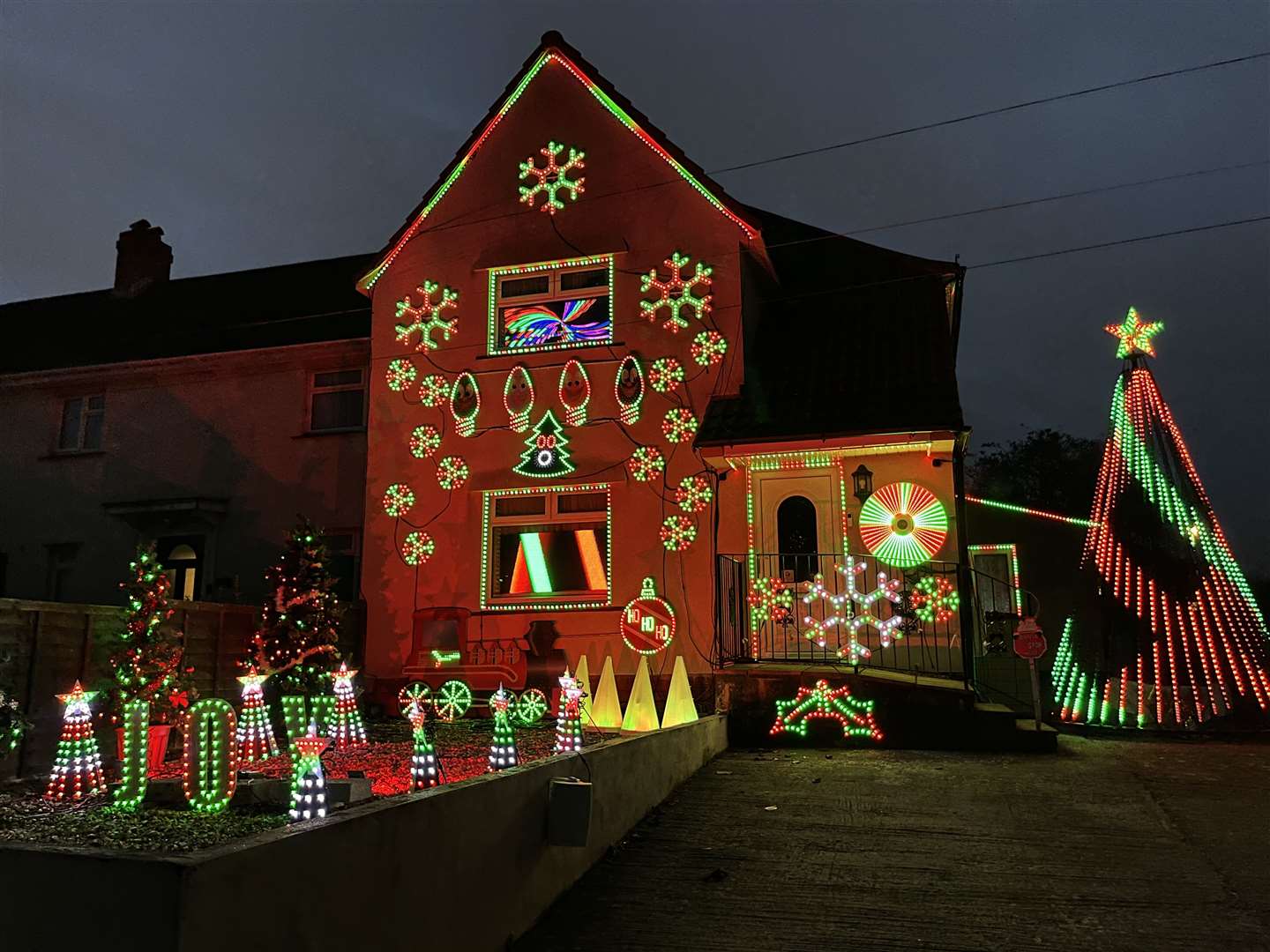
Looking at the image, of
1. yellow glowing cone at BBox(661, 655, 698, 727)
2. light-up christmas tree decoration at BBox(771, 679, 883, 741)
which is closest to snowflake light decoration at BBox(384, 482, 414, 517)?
yellow glowing cone at BBox(661, 655, 698, 727)

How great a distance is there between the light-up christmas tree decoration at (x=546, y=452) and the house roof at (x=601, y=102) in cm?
370

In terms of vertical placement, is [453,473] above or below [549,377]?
below

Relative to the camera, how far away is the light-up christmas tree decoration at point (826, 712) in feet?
31.9

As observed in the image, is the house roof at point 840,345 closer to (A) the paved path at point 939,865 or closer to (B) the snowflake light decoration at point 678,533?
(B) the snowflake light decoration at point 678,533

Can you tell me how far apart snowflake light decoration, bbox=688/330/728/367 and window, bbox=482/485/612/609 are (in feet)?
7.16

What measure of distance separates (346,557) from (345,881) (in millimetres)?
11943

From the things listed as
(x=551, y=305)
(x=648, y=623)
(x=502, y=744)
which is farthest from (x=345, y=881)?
(x=551, y=305)

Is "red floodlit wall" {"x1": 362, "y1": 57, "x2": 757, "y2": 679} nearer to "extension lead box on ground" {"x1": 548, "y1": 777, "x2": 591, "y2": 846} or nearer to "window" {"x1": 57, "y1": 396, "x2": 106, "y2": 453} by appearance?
"window" {"x1": 57, "y1": 396, "x2": 106, "y2": 453}

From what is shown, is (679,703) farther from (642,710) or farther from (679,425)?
(679,425)

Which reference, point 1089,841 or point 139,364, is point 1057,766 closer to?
point 1089,841

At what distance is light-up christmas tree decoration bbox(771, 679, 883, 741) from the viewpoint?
972cm

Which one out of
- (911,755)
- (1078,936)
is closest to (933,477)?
(911,755)

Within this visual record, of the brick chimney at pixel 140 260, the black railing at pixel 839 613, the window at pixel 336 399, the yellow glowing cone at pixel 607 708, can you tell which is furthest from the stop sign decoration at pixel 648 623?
the brick chimney at pixel 140 260

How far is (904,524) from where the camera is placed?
11.2 meters
